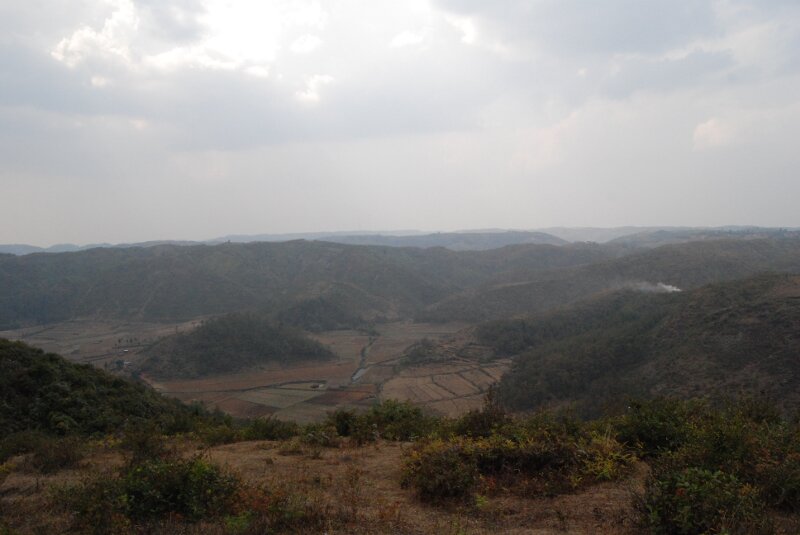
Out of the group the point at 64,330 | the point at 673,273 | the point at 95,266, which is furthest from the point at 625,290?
the point at 95,266

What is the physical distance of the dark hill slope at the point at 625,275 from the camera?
81250 mm

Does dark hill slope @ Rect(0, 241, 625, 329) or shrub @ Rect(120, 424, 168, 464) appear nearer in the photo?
shrub @ Rect(120, 424, 168, 464)

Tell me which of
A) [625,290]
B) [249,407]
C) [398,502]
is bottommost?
[249,407]

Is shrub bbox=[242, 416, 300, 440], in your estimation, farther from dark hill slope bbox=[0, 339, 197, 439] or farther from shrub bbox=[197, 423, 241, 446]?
dark hill slope bbox=[0, 339, 197, 439]

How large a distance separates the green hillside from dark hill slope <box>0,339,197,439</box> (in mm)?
44662

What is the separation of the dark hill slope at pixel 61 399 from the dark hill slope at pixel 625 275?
3024 inches

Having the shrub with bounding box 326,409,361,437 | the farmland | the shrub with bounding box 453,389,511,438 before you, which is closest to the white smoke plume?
the farmland

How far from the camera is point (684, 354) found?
3309 cm

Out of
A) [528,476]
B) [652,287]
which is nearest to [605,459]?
[528,476]

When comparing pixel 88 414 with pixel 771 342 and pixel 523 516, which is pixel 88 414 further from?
pixel 771 342

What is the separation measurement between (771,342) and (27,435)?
4024 cm

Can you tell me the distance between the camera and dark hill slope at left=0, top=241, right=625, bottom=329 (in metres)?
111

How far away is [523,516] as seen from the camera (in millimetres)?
6477

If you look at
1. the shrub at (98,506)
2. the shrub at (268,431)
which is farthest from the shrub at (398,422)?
the shrub at (98,506)
